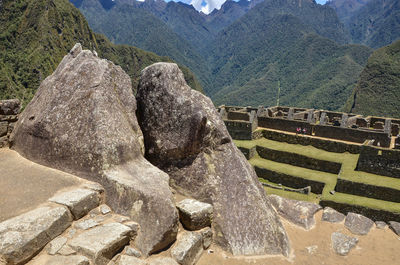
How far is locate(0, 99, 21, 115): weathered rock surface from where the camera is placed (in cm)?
727

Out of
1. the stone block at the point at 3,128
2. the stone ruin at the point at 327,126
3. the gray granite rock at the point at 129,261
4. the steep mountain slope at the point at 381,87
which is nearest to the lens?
the gray granite rock at the point at 129,261

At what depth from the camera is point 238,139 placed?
2695 centimetres

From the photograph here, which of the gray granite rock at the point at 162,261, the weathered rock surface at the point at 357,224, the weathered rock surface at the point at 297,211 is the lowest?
the weathered rock surface at the point at 357,224

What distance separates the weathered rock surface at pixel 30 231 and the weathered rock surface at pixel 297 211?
18.0ft

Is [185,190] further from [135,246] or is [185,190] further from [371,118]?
[371,118]

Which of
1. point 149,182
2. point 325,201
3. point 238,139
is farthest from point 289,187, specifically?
point 149,182

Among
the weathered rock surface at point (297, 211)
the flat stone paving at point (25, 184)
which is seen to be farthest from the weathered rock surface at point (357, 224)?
the flat stone paving at point (25, 184)

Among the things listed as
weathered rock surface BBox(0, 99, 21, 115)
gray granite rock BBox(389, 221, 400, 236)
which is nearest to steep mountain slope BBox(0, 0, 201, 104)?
weathered rock surface BBox(0, 99, 21, 115)

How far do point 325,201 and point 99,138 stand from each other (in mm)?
14768

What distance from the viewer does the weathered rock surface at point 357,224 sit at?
24.3ft

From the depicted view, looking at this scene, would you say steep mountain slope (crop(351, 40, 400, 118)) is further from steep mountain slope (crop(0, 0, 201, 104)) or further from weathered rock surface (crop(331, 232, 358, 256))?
weathered rock surface (crop(331, 232, 358, 256))

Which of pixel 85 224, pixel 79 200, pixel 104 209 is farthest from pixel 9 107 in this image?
pixel 85 224

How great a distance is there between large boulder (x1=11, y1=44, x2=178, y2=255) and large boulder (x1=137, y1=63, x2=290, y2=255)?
0.51 meters

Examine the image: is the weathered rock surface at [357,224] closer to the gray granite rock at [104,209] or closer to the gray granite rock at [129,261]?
the gray granite rock at [129,261]
